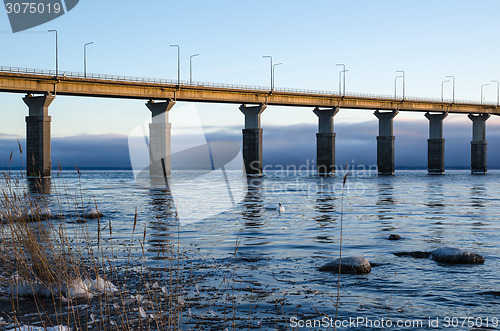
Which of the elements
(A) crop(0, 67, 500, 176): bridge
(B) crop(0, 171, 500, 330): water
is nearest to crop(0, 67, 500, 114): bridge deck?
(A) crop(0, 67, 500, 176): bridge

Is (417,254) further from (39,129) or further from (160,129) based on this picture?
(160,129)

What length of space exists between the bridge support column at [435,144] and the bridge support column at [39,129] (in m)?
83.2

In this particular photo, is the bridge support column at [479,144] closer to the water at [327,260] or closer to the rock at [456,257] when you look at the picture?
the water at [327,260]

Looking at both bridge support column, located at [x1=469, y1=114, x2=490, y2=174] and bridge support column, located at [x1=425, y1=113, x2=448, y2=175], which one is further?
bridge support column, located at [x1=469, y1=114, x2=490, y2=174]

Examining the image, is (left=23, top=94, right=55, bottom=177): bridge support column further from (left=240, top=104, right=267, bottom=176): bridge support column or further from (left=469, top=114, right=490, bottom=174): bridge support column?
(left=469, top=114, right=490, bottom=174): bridge support column

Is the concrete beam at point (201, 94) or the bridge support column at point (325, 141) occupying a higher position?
the concrete beam at point (201, 94)

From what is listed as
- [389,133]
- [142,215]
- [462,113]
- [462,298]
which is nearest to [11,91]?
[142,215]

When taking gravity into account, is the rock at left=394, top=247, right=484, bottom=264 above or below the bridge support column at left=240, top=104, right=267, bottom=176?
below

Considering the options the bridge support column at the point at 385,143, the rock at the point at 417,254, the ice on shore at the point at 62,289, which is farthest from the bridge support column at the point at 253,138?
the ice on shore at the point at 62,289

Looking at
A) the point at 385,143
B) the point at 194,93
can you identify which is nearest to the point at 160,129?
the point at 194,93

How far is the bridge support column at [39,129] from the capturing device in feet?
211

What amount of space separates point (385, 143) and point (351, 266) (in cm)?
9886

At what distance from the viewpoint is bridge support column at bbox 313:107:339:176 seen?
95.7 metres

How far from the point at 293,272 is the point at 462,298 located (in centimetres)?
317
